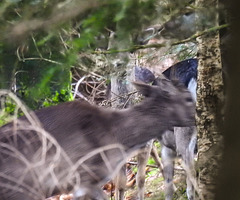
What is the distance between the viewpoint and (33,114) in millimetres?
5441

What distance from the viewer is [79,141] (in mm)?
5742

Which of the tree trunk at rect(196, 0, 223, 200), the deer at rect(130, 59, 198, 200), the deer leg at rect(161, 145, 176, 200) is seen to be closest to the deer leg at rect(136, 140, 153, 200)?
the deer at rect(130, 59, 198, 200)

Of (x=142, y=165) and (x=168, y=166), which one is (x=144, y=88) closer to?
(x=168, y=166)

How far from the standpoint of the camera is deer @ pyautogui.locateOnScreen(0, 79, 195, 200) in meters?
5.14

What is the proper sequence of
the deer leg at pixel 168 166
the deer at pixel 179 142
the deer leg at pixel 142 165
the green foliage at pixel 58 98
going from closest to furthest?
the deer at pixel 179 142, the deer leg at pixel 168 166, the deer leg at pixel 142 165, the green foliage at pixel 58 98

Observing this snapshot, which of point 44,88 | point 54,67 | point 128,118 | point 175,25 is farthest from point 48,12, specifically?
point 128,118

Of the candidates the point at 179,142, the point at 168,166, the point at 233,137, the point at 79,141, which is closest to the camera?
the point at 233,137

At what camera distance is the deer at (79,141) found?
16.9 feet

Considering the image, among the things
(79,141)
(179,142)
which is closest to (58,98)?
(179,142)

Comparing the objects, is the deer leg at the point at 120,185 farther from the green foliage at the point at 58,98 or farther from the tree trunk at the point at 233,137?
the tree trunk at the point at 233,137

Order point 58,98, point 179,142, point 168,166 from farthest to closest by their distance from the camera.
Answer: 1. point 58,98
2. point 168,166
3. point 179,142

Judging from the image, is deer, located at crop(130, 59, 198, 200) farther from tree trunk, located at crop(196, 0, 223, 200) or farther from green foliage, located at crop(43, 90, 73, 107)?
tree trunk, located at crop(196, 0, 223, 200)

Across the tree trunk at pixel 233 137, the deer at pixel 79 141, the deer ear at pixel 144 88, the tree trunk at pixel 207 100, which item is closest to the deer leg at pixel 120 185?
the deer at pixel 79 141

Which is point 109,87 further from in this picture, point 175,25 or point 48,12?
point 48,12
